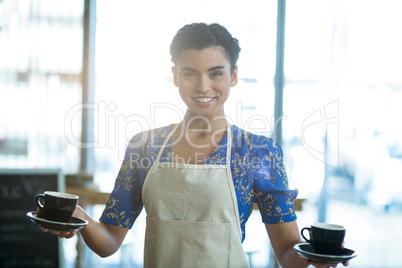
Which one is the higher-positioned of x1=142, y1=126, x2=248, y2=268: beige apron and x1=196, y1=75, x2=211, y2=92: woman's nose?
x1=196, y1=75, x2=211, y2=92: woman's nose

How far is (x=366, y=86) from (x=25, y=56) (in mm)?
2479

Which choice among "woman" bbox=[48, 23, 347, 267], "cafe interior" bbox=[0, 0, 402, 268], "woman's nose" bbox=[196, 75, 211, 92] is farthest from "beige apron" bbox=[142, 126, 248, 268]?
"cafe interior" bbox=[0, 0, 402, 268]

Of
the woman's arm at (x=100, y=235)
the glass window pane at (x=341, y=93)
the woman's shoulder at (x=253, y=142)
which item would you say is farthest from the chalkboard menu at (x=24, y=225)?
the glass window pane at (x=341, y=93)

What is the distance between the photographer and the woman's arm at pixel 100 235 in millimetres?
1127

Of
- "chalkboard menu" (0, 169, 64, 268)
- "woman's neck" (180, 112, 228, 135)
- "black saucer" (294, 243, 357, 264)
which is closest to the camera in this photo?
"black saucer" (294, 243, 357, 264)

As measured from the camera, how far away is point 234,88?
10.3ft

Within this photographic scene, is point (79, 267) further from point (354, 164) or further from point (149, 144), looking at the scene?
point (354, 164)

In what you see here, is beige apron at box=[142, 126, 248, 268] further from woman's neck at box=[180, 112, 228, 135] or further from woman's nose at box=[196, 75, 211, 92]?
woman's nose at box=[196, 75, 211, 92]

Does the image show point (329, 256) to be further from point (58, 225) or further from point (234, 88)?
point (234, 88)

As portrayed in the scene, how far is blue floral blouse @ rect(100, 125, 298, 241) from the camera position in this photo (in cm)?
115

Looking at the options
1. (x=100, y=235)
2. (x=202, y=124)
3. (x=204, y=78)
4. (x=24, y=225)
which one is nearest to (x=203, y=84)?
(x=204, y=78)

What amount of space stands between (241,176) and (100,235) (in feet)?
1.31

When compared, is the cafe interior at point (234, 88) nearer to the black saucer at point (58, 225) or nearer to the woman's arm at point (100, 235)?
the woman's arm at point (100, 235)

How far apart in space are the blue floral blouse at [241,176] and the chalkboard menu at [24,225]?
2.75 feet
